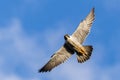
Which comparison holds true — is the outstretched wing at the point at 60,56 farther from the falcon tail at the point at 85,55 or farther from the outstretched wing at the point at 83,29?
the outstretched wing at the point at 83,29

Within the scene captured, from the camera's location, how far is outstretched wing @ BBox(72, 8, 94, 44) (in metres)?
29.6

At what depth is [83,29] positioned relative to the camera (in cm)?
3022

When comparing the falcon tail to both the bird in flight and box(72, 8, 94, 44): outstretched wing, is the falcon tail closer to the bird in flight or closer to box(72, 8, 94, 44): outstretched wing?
the bird in flight

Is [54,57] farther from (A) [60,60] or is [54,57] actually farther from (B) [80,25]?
(B) [80,25]

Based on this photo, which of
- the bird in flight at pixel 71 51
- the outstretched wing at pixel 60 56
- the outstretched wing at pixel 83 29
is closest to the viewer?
the bird in flight at pixel 71 51

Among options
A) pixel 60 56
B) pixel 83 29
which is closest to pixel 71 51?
pixel 60 56

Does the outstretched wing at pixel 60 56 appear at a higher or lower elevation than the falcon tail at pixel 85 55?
higher

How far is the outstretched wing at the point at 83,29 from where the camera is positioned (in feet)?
97.0

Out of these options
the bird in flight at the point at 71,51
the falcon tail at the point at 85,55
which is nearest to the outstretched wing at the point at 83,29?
the bird in flight at the point at 71,51

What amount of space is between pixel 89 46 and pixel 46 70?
2721 millimetres

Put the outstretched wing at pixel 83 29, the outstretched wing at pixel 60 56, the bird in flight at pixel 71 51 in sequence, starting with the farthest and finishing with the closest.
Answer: the outstretched wing at pixel 83 29
the outstretched wing at pixel 60 56
the bird in flight at pixel 71 51

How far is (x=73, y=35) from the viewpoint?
1166 inches

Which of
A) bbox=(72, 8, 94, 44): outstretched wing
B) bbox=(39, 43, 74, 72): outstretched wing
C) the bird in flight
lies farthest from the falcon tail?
bbox=(72, 8, 94, 44): outstretched wing

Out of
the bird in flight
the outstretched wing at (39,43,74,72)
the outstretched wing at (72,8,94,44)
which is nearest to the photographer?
the bird in flight
